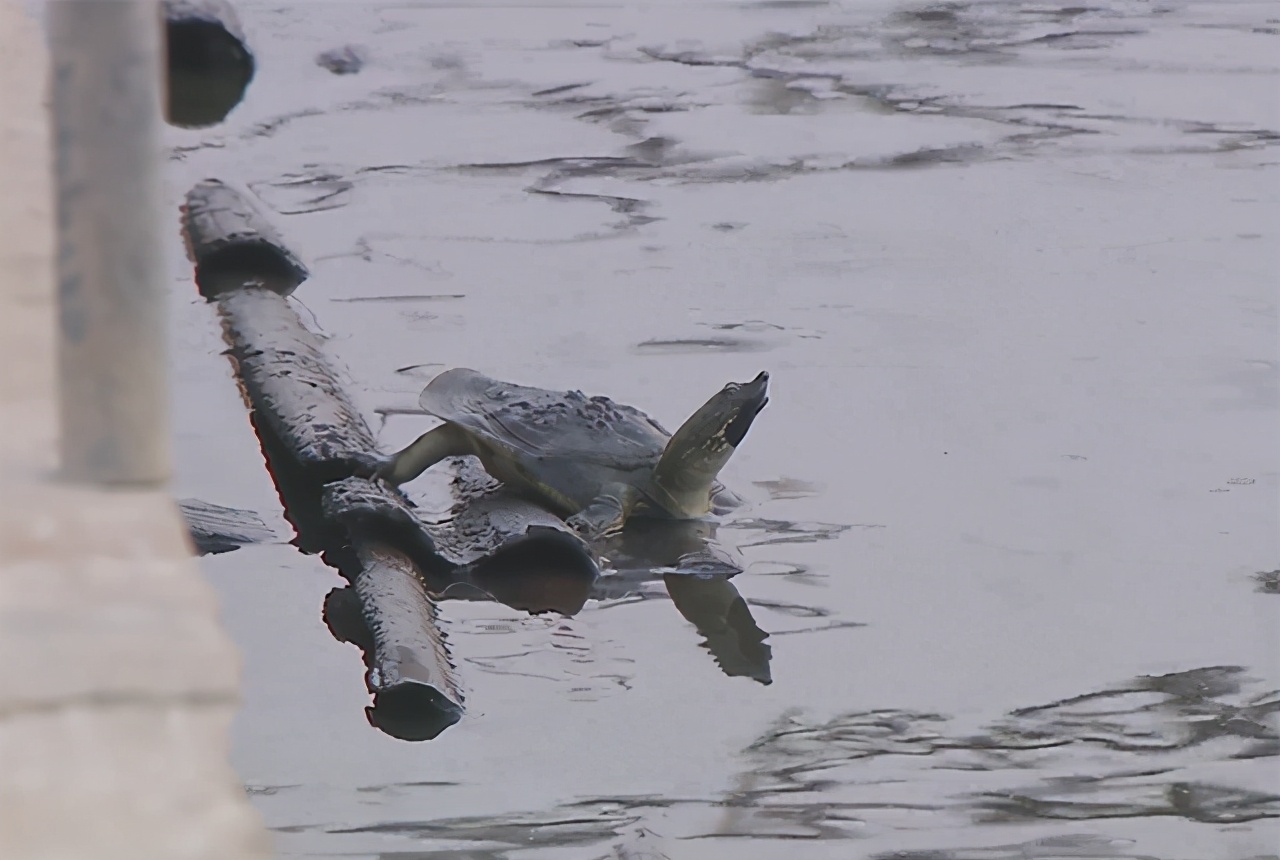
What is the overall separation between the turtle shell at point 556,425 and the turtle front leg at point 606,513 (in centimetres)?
6

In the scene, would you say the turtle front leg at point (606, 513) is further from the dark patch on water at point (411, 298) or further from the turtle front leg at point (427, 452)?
the dark patch on water at point (411, 298)

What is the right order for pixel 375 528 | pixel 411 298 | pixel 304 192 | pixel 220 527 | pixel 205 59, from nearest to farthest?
pixel 375 528 → pixel 220 527 → pixel 411 298 → pixel 304 192 → pixel 205 59

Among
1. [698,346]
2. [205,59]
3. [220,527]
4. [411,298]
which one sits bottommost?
[220,527]

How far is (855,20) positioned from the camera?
33.3 feet

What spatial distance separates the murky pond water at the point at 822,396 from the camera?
3.19 m

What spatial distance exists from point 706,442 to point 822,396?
982 millimetres

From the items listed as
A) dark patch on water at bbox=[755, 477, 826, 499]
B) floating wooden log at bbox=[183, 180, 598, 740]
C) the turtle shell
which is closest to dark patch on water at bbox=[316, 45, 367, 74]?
floating wooden log at bbox=[183, 180, 598, 740]

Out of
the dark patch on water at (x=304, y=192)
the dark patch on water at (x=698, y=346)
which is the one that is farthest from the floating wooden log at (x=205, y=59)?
the dark patch on water at (x=698, y=346)

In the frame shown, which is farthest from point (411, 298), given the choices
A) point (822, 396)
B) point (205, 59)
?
point (205, 59)

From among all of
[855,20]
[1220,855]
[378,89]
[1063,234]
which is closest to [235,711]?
[1220,855]

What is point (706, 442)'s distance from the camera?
13.7 ft

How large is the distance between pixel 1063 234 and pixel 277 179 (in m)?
2.81

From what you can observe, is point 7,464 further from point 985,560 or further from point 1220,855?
point 985,560

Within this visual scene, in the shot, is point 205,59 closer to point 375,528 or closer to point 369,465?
point 369,465
